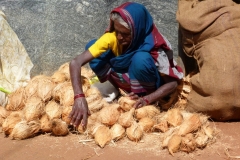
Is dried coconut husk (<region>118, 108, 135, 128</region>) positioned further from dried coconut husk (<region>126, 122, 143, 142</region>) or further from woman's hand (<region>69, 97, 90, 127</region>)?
woman's hand (<region>69, 97, 90, 127</region>)

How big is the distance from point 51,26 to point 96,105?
1584 millimetres

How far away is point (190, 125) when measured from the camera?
4.04m

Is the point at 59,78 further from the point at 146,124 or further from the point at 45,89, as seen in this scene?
the point at 146,124

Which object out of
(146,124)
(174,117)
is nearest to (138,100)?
(146,124)

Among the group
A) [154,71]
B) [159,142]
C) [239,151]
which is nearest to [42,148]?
[159,142]

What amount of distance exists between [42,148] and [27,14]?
2.20 meters

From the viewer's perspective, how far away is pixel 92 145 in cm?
401

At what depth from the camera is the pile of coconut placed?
4004 millimetres

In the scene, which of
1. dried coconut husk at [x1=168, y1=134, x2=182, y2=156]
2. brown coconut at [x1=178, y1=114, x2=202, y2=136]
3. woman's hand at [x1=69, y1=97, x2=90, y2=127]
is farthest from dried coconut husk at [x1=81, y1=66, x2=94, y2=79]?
dried coconut husk at [x1=168, y1=134, x2=182, y2=156]

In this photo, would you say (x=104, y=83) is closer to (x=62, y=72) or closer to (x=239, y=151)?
(x=62, y=72)

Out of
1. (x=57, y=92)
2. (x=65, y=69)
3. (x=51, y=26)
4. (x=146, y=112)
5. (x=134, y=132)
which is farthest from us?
(x=51, y=26)

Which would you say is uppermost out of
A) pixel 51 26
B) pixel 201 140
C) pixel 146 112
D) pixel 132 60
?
pixel 51 26

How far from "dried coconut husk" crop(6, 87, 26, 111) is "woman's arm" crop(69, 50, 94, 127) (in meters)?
0.65

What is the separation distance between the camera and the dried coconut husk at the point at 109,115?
4.18 m
